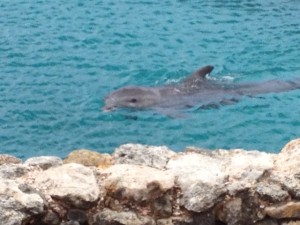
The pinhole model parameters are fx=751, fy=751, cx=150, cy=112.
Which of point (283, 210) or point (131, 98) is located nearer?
point (283, 210)

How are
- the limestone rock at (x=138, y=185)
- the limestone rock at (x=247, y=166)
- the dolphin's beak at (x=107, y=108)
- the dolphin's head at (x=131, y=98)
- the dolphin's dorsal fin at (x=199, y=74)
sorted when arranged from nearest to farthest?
the limestone rock at (x=138, y=185), the limestone rock at (x=247, y=166), the dolphin's beak at (x=107, y=108), the dolphin's head at (x=131, y=98), the dolphin's dorsal fin at (x=199, y=74)

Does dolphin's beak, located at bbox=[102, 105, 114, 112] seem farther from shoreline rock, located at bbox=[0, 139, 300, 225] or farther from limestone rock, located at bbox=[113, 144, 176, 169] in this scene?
shoreline rock, located at bbox=[0, 139, 300, 225]

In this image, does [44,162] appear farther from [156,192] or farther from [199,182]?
[199,182]

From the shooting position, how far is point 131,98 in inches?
494

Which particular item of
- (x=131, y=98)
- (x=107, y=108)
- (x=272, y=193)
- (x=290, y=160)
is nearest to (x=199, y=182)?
(x=272, y=193)

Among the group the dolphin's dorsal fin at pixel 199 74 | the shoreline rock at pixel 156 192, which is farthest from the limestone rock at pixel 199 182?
the dolphin's dorsal fin at pixel 199 74

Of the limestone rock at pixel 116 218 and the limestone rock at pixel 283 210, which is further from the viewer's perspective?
the limestone rock at pixel 283 210

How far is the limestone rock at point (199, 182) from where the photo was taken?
565 centimetres

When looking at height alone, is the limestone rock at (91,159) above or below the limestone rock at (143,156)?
below

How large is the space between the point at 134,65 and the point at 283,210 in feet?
28.0

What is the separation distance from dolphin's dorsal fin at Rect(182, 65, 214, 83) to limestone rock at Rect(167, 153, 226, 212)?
699 centimetres

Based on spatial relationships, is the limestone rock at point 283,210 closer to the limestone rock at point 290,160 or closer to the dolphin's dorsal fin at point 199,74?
the limestone rock at point 290,160

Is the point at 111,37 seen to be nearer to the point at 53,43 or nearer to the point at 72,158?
the point at 53,43

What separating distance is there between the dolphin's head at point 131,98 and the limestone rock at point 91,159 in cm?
579
